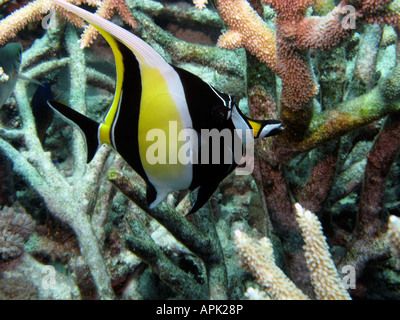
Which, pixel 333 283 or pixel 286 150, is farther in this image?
pixel 286 150

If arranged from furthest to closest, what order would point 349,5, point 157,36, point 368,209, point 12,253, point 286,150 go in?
point 157,36 < point 12,253 < point 368,209 < point 286,150 < point 349,5

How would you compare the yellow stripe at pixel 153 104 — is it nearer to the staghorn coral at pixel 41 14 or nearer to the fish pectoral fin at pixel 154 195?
the fish pectoral fin at pixel 154 195

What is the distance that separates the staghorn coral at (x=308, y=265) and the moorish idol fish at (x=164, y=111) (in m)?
0.56

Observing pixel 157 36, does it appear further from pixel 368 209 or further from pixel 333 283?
pixel 333 283

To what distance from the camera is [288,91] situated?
52.9 inches

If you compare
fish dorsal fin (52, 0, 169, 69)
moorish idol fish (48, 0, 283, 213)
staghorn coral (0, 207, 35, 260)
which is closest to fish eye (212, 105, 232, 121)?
moorish idol fish (48, 0, 283, 213)

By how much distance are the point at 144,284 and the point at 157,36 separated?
2362mm

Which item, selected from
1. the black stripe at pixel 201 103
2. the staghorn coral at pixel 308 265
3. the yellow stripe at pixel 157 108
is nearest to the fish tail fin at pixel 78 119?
the yellow stripe at pixel 157 108

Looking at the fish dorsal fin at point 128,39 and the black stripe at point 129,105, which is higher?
the fish dorsal fin at point 128,39

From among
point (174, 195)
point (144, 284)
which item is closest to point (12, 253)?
point (144, 284)

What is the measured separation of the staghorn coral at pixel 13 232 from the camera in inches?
74.7

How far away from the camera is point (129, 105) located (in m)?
0.88

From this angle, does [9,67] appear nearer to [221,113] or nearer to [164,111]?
[164,111]
